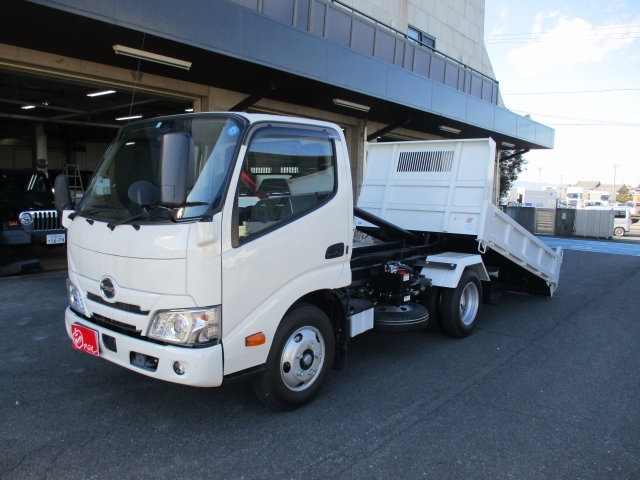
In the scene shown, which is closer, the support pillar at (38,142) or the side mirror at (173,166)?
the side mirror at (173,166)

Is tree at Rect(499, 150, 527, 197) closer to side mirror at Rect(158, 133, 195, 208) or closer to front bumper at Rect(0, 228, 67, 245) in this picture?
front bumper at Rect(0, 228, 67, 245)

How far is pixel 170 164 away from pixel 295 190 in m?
1.25

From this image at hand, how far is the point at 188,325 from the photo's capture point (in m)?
3.19

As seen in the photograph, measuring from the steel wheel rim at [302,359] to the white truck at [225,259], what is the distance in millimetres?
11

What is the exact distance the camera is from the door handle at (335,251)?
13.5ft

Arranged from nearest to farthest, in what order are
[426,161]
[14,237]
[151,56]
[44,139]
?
[426,161] → [151,56] → [14,237] → [44,139]

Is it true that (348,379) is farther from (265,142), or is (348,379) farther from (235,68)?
(235,68)

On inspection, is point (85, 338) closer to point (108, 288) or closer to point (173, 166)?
point (108, 288)

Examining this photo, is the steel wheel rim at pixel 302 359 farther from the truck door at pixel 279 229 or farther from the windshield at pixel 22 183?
the windshield at pixel 22 183

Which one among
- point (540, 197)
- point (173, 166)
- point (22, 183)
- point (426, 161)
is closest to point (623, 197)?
point (540, 197)

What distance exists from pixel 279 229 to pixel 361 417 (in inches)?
66.1

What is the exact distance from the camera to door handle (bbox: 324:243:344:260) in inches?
162

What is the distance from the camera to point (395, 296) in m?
5.24

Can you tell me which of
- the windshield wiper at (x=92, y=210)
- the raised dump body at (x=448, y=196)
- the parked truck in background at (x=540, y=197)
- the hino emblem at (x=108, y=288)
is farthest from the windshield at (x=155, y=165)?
the parked truck in background at (x=540, y=197)
